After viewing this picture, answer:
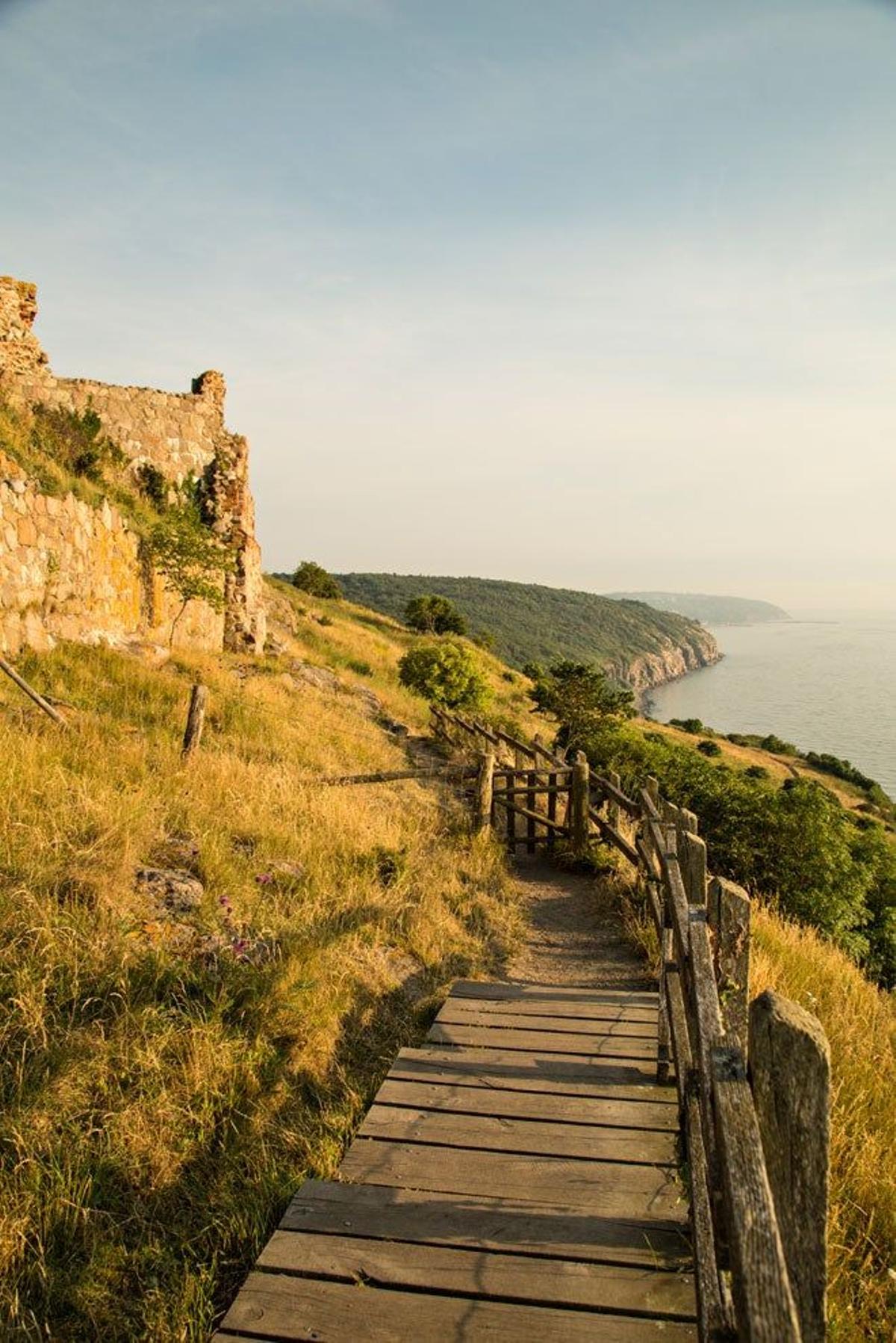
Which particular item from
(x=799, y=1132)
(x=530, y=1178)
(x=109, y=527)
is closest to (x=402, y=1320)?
(x=530, y=1178)

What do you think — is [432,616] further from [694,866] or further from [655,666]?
[655,666]

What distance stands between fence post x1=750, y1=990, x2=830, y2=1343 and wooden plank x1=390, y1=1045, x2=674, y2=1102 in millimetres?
2383

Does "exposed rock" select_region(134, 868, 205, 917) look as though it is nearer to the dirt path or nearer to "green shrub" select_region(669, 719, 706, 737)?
the dirt path

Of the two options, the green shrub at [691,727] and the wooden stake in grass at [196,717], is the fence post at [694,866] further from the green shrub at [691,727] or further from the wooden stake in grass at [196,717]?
the green shrub at [691,727]

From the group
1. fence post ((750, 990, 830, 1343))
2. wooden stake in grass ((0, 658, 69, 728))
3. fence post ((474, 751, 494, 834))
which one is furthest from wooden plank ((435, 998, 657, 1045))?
wooden stake in grass ((0, 658, 69, 728))

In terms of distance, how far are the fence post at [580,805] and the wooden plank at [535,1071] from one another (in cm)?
654

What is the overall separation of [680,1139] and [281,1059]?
2.31 m

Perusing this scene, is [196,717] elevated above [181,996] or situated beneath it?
elevated above

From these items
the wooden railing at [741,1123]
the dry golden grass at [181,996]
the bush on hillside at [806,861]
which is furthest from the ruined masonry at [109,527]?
the wooden railing at [741,1123]

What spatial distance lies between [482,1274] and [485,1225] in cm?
25

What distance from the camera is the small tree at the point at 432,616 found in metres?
62.9

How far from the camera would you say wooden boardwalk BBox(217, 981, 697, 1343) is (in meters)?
2.58

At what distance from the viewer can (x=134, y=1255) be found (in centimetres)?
310

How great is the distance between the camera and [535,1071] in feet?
14.1
